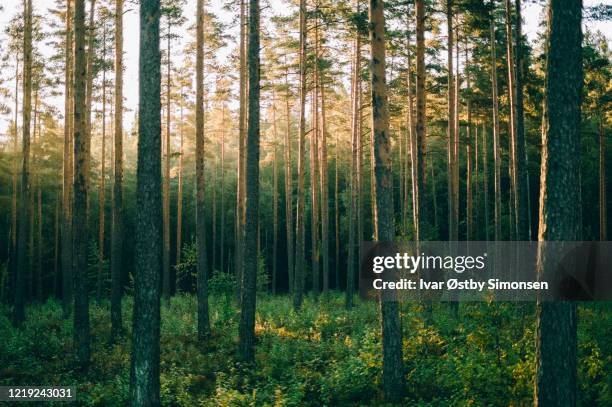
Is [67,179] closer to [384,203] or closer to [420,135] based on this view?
[420,135]

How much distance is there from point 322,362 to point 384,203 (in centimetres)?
424

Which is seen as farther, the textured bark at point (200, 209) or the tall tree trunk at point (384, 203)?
the textured bark at point (200, 209)

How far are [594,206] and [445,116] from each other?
51.9ft

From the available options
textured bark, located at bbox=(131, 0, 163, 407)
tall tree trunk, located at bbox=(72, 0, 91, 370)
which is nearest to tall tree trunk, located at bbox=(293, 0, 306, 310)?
tall tree trunk, located at bbox=(72, 0, 91, 370)

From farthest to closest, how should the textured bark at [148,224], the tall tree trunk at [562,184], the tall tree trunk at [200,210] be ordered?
the tall tree trunk at [200,210] → the textured bark at [148,224] → the tall tree trunk at [562,184]

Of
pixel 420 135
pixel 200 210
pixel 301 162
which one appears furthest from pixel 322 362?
pixel 301 162

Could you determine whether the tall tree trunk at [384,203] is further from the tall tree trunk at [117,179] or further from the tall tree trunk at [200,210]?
the tall tree trunk at [117,179]

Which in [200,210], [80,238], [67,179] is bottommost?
[80,238]

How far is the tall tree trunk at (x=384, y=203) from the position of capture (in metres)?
8.16

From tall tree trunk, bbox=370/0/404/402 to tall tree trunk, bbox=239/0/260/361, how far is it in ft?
11.9

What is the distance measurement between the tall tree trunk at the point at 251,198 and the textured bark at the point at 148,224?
3733 millimetres

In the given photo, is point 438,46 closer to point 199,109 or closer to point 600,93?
point 199,109

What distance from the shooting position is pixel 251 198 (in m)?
11.0

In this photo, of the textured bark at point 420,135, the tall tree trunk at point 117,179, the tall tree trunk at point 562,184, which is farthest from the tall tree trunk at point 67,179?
the tall tree trunk at point 562,184
